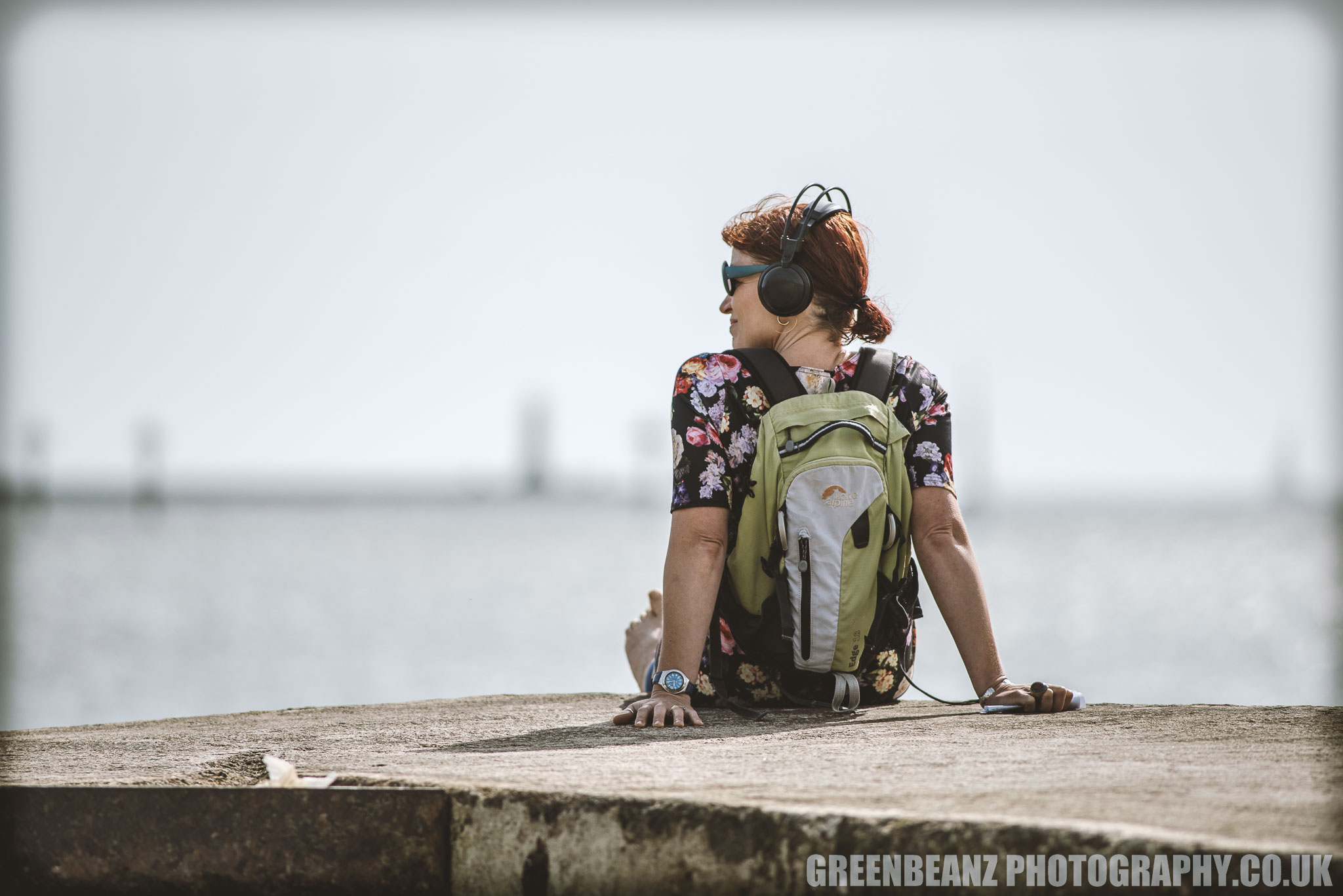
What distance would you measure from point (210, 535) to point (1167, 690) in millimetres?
63246

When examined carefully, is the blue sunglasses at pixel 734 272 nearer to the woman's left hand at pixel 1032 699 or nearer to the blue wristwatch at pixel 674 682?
the blue wristwatch at pixel 674 682

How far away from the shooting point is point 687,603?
288cm

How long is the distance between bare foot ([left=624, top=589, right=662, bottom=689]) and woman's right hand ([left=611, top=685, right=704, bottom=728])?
854 millimetres

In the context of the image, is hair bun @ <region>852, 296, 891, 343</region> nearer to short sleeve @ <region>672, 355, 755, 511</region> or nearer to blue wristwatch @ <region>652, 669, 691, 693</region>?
short sleeve @ <region>672, 355, 755, 511</region>

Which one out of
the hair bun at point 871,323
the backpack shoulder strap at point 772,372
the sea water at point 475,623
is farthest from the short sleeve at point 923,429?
the sea water at point 475,623

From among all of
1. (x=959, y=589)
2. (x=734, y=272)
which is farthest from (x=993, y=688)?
(x=734, y=272)

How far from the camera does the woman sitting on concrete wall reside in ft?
9.54

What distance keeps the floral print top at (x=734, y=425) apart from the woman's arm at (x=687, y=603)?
0.06m

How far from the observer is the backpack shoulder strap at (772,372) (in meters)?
3.04

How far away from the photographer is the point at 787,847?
1.77 m

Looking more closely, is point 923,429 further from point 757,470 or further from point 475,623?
point 475,623

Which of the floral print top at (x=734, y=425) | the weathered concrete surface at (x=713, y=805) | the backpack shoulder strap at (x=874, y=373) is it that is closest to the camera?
the weathered concrete surface at (x=713, y=805)

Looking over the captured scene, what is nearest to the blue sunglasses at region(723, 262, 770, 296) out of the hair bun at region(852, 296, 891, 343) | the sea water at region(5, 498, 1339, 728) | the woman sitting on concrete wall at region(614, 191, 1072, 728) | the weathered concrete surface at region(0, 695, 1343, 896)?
the woman sitting on concrete wall at region(614, 191, 1072, 728)

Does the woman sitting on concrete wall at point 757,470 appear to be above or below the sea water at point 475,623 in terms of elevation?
above
